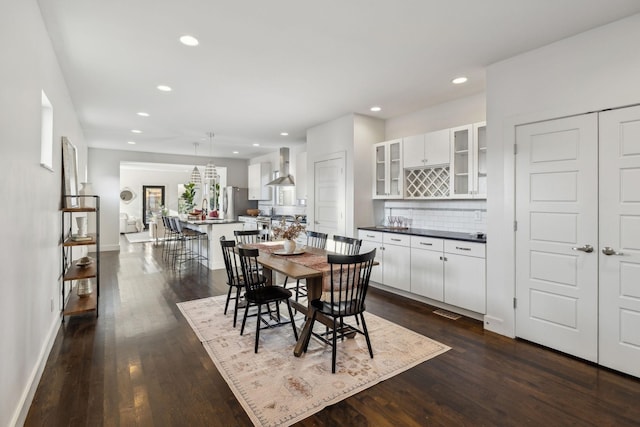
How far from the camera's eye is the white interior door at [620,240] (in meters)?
2.46

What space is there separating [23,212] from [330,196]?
13.4 ft

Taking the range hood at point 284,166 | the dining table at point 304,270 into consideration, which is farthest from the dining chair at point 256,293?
the range hood at point 284,166

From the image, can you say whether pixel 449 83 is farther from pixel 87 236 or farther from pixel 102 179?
pixel 102 179

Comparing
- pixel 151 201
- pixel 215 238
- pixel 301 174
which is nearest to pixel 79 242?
pixel 215 238

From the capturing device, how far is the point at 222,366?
2.62 m

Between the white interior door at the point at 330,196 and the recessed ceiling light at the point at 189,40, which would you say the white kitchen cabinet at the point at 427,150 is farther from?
the recessed ceiling light at the point at 189,40

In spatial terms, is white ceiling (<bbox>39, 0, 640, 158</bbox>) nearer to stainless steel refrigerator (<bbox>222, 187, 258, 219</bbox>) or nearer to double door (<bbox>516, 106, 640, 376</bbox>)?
double door (<bbox>516, 106, 640, 376</bbox>)

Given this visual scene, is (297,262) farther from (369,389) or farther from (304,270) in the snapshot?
(369,389)

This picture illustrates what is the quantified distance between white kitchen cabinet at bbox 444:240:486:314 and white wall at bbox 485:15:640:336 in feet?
0.39

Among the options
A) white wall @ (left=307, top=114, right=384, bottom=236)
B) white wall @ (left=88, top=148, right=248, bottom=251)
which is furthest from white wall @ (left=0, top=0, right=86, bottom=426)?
white wall @ (left=88, top=148, right=248, bottom=251)

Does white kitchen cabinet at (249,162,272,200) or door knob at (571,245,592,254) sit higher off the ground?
white kitchen cabinet at (249,162,272,200)

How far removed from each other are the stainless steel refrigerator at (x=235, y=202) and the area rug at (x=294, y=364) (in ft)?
21.1

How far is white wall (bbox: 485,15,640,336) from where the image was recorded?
2.53 meters

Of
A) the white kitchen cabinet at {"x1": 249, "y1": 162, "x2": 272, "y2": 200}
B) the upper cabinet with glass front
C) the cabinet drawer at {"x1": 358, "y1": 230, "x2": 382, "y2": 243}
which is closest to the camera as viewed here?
the upper cabinet with glass front
